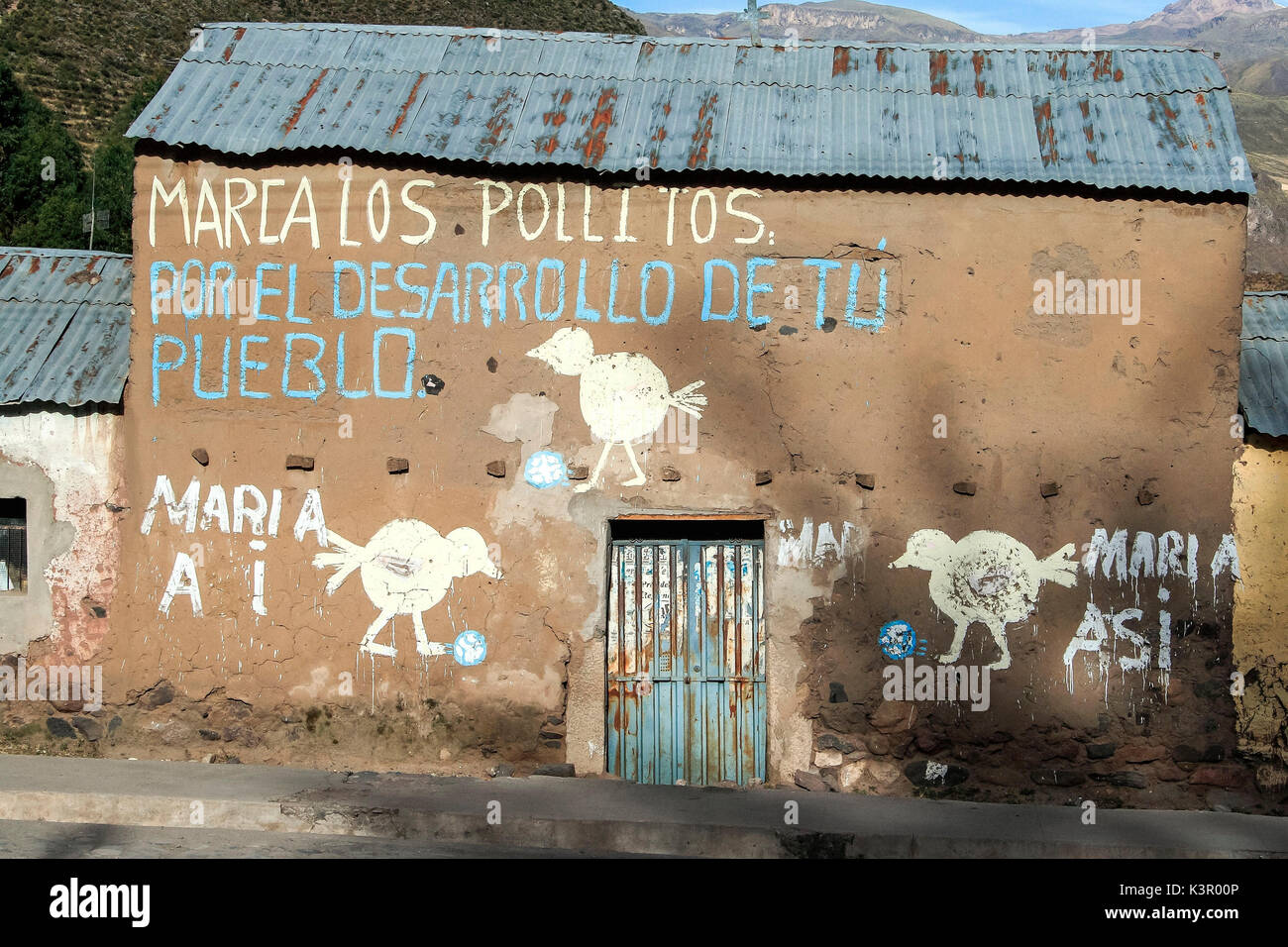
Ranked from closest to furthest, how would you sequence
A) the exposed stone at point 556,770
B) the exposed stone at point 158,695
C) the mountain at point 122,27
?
the exposed stone at point 556,770, the exposed stone at point 158,695, the mountain at point 122,27

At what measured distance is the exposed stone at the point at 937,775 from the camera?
850 centimetres

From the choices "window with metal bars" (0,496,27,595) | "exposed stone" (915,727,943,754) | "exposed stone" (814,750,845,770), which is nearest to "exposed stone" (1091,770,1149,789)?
"exposed stone" (915,727,943,754)

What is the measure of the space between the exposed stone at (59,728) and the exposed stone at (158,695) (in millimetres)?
536

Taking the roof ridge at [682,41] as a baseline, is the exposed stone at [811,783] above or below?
below

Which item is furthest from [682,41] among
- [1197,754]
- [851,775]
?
[1197,754]

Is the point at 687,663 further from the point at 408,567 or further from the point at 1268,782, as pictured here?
the point at 1268,782

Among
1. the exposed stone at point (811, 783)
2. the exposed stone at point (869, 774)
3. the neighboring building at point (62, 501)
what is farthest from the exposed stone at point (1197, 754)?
the neighboring building at point (62, 501)

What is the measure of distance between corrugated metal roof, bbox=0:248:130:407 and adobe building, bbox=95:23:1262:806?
15.2 inches

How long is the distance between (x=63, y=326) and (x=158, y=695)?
285cm

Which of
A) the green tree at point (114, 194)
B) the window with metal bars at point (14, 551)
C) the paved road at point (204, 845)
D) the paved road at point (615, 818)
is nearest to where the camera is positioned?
the paved road at point (204, 845)

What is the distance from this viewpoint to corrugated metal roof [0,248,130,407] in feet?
29.2

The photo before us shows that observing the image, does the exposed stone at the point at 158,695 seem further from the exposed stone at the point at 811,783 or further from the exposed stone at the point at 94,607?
the exposed stone at the point at 811,783

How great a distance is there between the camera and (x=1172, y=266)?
27.9ft
